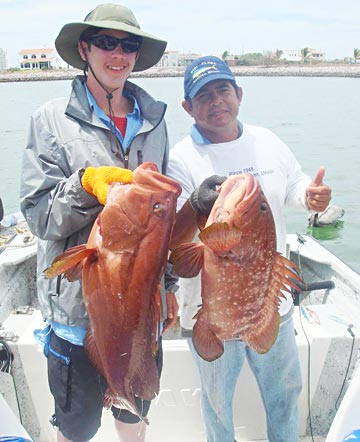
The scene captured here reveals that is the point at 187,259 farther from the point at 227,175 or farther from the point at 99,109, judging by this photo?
the point at 227,175

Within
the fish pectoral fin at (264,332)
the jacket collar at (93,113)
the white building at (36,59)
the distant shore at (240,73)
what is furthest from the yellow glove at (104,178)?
the white building at (36,59)

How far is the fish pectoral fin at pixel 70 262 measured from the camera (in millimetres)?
1943

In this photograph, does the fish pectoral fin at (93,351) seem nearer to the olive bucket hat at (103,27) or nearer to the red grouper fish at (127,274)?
the red grouper fish at (127,274)

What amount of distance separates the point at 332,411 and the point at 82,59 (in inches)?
123

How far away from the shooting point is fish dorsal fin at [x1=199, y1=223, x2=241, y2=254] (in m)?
1.94

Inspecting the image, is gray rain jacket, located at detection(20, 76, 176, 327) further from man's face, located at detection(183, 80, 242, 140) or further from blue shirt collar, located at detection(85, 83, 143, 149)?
man's face, located at detection(183, 80, 242, 140)

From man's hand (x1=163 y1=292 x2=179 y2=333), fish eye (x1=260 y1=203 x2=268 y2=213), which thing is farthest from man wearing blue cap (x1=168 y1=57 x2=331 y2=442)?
fish eye (x1=260 y1=203 x2=268 y2=213)

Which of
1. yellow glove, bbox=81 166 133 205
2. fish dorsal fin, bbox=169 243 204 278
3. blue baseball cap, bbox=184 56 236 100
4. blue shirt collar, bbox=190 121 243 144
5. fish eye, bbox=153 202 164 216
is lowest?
fish dorsal fin, bbox=169 243 204 278

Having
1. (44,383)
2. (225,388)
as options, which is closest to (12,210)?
(44,383)

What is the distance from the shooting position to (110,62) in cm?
242

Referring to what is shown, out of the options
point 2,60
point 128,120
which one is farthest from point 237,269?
point 2,60

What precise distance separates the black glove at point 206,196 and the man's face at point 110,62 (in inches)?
28.6

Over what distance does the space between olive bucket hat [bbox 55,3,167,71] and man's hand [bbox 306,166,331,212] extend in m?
1.08

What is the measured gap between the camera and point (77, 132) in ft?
8.05
